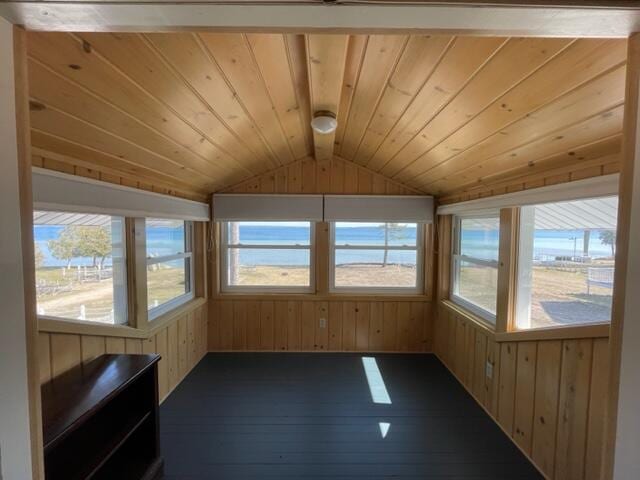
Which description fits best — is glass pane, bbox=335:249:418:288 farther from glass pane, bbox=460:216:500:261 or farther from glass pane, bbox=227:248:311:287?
glass pane, bbox=460:216:500:261

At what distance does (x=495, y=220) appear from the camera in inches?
101

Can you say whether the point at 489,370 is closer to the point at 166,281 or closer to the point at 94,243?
the point at 166,281

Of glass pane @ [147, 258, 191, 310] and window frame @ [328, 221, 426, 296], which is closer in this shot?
glass pane @ [147, 258, 191, 310]

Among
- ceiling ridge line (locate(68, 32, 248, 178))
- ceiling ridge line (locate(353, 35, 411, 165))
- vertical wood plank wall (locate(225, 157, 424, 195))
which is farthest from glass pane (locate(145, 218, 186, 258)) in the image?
ceiling ridge line (locate(353, 35, 411, 165))

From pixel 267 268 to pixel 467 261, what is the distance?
218 cm

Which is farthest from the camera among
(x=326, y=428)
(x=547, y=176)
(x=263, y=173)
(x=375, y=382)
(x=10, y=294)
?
(x=263, y=173)

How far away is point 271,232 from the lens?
3666 mm

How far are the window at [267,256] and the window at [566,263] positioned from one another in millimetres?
2164

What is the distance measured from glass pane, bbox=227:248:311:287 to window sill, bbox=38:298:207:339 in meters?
0.80

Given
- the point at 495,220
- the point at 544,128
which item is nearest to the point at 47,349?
the point at 544,128

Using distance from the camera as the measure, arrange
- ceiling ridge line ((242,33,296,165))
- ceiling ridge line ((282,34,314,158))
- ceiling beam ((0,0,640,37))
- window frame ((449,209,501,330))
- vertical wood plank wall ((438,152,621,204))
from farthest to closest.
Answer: window frame ((449,209,501,330)) < vertical wood plank wall ((438,152,621,204)) < ceiling ridge line ((282,34,314,158)) < ceiling ridge line ((242,33,296,165)) < ceiling beam ((0,0,640,37))

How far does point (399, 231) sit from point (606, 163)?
227 centimetres

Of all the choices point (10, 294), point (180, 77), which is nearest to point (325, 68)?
point (180, 77)

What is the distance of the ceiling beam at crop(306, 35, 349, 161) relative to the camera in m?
1.14
